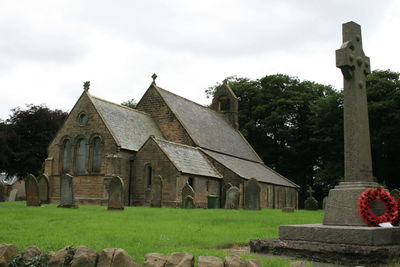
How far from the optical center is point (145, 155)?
1166 inches

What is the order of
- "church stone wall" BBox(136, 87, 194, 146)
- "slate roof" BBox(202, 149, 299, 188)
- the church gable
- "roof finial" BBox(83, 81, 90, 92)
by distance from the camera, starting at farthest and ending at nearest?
"church stone wall" BBox(136, 87, 194, 146) → "slate roof" BBox(202, 149, 299, 188) → "roof finial" BBox(83, 81, 90, 92) → the church gable

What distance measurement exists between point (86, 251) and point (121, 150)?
24.5 m

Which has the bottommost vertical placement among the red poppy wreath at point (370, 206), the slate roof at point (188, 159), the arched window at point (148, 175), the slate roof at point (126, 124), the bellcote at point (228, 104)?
the red poppy wreath at point (370, 206)

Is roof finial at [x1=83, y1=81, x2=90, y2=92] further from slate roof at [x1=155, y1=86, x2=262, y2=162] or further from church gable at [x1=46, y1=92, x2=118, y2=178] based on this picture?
slate roof at [x1=155, y1=86, x2=262, y2=162]

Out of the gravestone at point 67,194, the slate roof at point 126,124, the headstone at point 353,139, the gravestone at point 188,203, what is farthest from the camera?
the slate roof at point 126,124

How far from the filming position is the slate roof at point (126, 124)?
1237 inches

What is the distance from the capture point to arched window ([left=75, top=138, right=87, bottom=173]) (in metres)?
31.9

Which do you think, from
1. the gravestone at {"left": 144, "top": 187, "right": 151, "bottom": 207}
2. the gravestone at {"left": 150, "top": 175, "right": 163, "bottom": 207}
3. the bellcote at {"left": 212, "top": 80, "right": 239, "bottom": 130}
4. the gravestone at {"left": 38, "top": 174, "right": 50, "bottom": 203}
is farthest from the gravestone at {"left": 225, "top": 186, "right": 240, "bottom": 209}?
the bellcote at {"left": 212, "top": 80, "right": 239, "bottom": 130}

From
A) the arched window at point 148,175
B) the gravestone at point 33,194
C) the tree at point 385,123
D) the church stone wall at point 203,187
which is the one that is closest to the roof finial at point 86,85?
the arched window at point 148,175

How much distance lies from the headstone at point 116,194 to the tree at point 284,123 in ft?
112

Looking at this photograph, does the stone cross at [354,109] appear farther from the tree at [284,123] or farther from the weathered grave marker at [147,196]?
the tree at [284,123]

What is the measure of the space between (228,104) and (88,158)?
2095cm

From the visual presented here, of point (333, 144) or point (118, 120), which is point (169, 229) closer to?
point (118, 120)

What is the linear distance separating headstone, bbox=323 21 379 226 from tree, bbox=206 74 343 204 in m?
41.5
